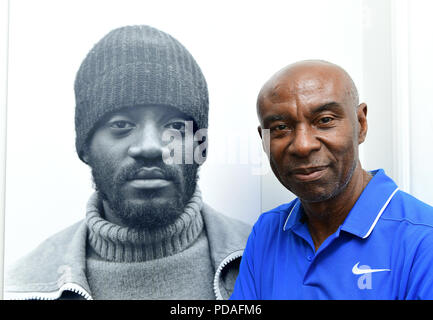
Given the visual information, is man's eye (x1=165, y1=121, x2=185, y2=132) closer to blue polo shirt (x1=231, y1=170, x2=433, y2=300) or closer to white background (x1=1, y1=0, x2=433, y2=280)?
white background (x1=1, y1=0, x2=433, y2=280)

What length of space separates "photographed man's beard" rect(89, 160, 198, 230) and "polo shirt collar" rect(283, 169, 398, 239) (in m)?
0.53

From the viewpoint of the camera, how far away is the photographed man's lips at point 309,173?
85 centimetres

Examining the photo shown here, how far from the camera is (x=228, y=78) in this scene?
1.15 metres

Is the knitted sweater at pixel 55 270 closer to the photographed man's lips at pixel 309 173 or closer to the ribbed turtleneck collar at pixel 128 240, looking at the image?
the ribbed turtleneck collar at pixel 128 240

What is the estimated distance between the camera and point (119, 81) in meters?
1.05

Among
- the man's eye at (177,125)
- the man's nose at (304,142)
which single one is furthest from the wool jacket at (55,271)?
the man's nose at (304,142)

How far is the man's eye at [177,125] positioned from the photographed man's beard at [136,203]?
118mm

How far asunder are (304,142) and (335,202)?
0.65ft

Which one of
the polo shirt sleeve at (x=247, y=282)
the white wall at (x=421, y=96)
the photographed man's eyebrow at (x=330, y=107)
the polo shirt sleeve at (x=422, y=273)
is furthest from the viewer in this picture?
the white wall at (x=421, y=96)

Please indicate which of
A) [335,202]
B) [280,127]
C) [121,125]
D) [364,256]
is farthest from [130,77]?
[364,256]

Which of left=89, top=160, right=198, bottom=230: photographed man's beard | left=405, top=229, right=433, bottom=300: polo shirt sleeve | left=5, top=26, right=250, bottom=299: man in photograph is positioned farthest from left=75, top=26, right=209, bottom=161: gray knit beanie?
left=405, top=229, right=433, bottom=300: polo shirt sleeve

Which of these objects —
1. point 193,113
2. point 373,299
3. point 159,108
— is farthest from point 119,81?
point 373,299

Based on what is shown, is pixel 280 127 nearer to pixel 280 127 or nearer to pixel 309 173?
pixel 280 127
